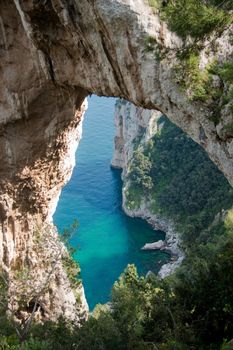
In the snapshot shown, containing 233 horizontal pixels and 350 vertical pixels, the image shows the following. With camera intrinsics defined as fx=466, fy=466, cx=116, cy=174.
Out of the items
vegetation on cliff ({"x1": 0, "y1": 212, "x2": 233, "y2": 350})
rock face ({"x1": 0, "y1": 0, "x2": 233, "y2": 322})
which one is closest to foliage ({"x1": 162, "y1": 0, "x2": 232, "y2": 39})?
rock face ({"x1": 0, "y1": 0, "x2": 233, "y2": 322})

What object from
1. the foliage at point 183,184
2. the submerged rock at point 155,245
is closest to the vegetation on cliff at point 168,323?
the foliage at point 183,184

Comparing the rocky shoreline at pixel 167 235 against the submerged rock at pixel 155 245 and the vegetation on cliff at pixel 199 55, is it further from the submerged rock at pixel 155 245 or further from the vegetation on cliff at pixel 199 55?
the vegetation on cliff at pixel 199 55

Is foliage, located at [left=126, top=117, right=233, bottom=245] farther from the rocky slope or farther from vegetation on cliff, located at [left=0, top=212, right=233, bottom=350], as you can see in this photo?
vegetation on cliff, located at [left=0, top=212, right=233, bottom=350]

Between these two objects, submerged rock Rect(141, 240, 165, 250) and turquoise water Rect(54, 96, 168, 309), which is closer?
turquoise water Rect(54, 96, 168, 309)

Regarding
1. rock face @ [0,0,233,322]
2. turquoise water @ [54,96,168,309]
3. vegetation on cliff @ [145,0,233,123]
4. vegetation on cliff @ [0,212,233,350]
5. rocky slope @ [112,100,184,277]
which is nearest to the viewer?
vegetation on cliff @ [145,0,233,123]

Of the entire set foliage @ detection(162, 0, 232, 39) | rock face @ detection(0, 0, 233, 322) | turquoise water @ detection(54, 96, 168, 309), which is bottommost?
turquoise water @ detection(54, 96, 168, 309)

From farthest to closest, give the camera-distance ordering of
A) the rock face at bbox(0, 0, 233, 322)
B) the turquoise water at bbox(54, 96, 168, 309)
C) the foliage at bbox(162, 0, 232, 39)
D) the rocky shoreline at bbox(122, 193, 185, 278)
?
the turquoise water at bbox(54, 96, 168, 309), the rocky shoreline at bbox(122, 193, 185, 278), the rock face at bbox(0, 0, 233, 322), the foliage at bbox(162, 0, 232, 39)

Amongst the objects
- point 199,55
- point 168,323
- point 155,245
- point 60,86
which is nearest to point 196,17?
point 199,55
